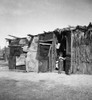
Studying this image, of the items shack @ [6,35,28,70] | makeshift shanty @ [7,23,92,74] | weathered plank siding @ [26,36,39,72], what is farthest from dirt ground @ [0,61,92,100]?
shack @ [6,35,28,70]

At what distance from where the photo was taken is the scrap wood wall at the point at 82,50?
1162 centimetres

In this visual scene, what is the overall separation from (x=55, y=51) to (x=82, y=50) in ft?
10.5

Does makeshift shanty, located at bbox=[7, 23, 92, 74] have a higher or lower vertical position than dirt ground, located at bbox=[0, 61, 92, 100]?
higher

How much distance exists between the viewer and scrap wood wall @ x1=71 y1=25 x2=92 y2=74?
1162cm

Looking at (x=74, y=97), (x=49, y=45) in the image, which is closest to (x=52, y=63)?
(x=49, y=45)

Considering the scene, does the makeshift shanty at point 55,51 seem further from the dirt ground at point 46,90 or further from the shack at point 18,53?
the dirt ground at point 46,90

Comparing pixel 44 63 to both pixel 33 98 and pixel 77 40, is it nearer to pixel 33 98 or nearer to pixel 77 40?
pixel 77 40

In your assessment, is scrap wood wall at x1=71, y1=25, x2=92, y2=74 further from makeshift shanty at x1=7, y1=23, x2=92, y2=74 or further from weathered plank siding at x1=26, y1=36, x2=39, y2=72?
weathered plank siding at x1=26, y1=36, x2=39, y2=72

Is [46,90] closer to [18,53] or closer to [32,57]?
[32,57]

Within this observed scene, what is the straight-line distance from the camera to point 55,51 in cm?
1384

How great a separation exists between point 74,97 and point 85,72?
6.62m

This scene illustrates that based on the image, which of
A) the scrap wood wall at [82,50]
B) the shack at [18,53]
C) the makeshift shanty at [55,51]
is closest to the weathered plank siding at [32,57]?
the makeshift shanty at [55,51]

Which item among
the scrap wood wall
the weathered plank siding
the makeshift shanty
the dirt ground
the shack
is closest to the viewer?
the dirt ground

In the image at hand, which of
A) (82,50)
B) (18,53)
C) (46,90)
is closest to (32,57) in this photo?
(18,53)
